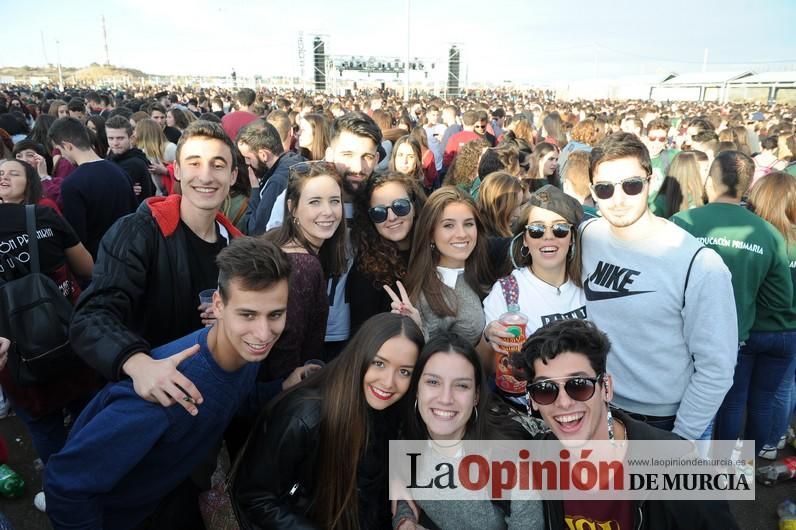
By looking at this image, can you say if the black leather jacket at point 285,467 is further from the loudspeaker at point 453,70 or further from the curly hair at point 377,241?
the loudspeaker at point 453,70

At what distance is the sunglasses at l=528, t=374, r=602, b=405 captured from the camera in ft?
6.37

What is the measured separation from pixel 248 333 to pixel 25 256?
209 cm

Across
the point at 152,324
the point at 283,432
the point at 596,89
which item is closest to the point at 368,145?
the point at 152,324

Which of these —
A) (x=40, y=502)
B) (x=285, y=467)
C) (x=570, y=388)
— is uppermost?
(x=570, y=388)

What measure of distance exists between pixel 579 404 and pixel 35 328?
296 cm

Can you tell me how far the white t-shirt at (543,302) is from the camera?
2627 mm

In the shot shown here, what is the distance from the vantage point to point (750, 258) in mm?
3109

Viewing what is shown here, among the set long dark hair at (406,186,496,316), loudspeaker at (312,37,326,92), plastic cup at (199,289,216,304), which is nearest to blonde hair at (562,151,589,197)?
long dark hair at (406,186,496,316)

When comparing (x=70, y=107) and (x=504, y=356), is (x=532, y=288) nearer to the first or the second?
(x=504, y=356)

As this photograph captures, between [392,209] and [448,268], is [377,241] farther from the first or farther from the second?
[448,268]

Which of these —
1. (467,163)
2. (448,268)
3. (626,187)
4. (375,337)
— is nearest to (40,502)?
(375,337)

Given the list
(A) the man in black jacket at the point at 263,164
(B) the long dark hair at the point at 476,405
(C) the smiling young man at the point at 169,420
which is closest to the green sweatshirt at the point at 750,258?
(B) the long dark hair at the point at 476,405

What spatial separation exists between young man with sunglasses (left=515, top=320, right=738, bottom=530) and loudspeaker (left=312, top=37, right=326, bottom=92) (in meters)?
36.9

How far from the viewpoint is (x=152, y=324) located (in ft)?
7.93
